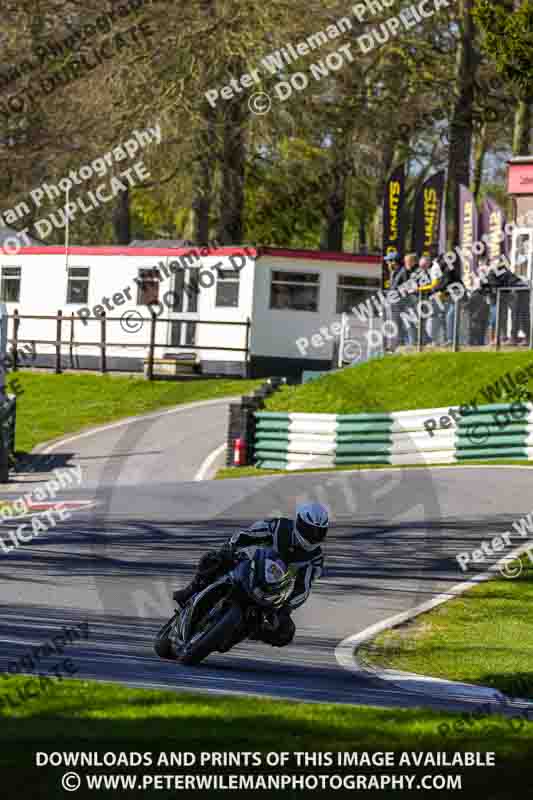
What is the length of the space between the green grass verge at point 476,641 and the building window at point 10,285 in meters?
28.4

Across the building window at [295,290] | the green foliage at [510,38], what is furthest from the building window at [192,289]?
the green foliage at [510,38]

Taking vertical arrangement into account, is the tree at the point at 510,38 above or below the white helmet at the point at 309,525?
above

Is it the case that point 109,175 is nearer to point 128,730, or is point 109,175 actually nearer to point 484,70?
point 484,70

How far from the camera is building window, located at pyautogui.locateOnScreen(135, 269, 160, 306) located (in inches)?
1549

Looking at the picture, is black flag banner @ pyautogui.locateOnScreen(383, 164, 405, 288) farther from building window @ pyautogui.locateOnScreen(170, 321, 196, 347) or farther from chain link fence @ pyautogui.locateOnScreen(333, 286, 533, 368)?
building window @ pyautogui.locateOnScreen(170, 321, 196, 347)

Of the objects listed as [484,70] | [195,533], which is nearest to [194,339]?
[484,70]

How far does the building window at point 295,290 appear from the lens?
3859 centimetres

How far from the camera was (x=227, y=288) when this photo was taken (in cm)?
3872

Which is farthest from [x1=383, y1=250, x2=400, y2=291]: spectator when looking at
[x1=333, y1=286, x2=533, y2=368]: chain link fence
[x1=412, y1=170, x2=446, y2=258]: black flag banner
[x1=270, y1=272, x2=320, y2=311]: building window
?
[x1=270, y1=272, x2=320, y2=311]: building window

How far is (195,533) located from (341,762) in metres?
12.0

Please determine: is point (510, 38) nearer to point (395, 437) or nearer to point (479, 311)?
point (479, 311)

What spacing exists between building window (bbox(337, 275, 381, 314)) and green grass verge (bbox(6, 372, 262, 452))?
3.70 meters

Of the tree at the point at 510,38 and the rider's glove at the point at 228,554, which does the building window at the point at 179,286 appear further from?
the rider's glove at the point at 228,554

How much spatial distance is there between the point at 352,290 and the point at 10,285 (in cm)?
1050
